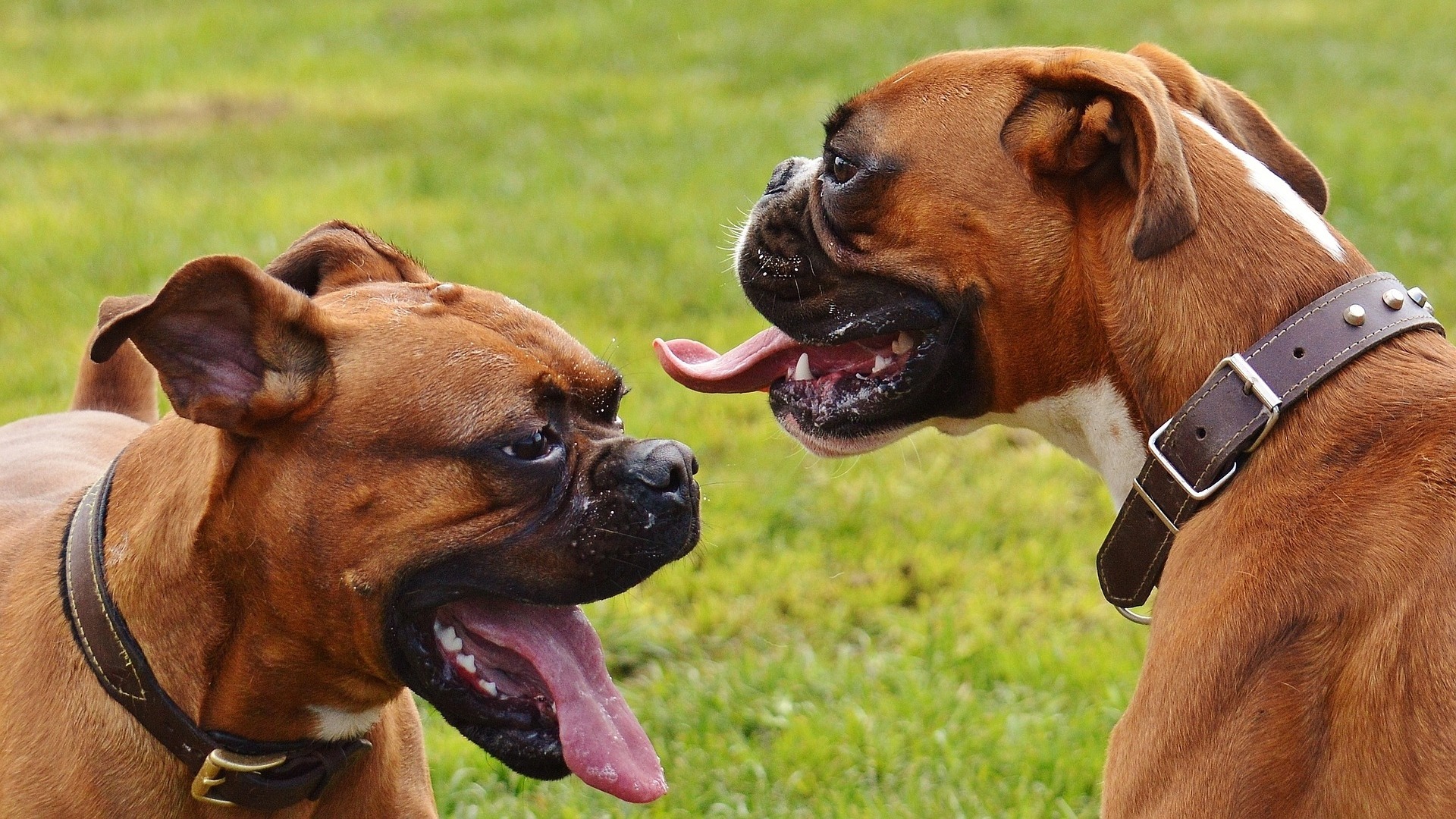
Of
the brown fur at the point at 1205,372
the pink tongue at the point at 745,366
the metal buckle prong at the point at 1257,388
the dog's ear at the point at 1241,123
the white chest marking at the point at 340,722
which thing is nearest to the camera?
the brown fur at the point at 1205,372

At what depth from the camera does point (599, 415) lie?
3.79 meters

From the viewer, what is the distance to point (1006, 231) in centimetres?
367

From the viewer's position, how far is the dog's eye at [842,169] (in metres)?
3.94

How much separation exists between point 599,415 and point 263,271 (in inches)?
33.7

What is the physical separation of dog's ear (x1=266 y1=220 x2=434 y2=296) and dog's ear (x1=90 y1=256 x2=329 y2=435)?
0.50 metres

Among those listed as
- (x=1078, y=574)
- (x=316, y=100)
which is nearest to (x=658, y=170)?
(x=316, y=100)

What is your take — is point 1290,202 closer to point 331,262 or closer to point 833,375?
point 833,375

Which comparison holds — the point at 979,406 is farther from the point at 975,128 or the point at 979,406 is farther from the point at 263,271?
the point at 263,271

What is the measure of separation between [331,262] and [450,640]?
1058 millimetres

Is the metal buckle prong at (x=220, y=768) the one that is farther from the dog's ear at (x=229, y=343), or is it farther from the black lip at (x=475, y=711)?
the dog's ear at (x=229, y=343)

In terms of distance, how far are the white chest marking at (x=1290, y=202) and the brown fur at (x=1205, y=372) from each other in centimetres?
3

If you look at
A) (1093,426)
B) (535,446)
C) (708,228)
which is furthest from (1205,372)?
(708,228)

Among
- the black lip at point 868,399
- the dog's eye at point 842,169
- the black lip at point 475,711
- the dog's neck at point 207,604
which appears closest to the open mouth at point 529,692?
the black lip at point 475,711

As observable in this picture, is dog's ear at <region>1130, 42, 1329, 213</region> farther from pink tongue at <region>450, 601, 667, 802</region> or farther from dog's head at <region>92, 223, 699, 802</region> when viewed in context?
pink tongue at <region>450, 601, 667, 802</region>
